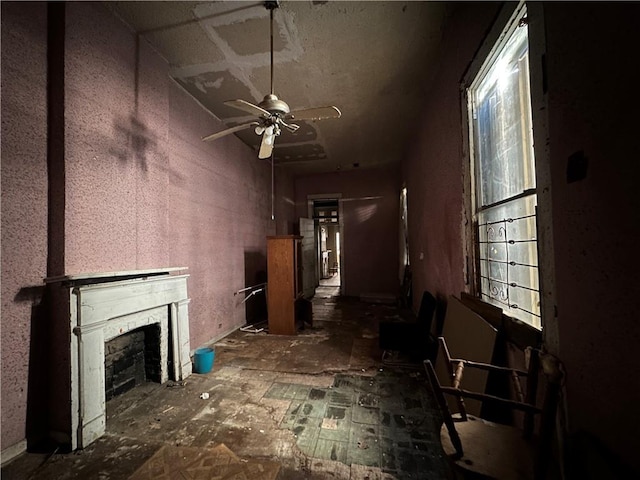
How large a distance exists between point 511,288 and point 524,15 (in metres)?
1.55

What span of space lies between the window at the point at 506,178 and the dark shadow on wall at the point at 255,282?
386 cm

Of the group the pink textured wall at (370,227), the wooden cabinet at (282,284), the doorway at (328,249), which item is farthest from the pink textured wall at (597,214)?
the doorway at (328,249)

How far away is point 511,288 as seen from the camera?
1.57 metres

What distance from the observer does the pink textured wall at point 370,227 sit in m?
6.50

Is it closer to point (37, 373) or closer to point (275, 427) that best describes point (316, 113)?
point (275, 427)

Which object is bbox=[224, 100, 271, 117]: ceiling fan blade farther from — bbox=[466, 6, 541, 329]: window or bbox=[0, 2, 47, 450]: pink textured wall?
bbox=[466, 6, 541, 329]: window

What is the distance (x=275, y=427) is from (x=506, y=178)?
2.44 meters

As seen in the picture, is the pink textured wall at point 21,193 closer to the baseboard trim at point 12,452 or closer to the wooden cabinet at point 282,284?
the baseboard trim at point 12,452

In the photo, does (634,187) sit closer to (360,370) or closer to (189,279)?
(360,370)

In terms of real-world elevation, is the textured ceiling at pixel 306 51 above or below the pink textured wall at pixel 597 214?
above

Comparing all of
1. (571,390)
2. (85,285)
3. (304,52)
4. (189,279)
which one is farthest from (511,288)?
(189,279)

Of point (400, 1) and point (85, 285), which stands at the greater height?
point (400, 1)

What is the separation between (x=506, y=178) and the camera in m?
1.60

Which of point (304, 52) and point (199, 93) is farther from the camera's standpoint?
point (199, 93)
